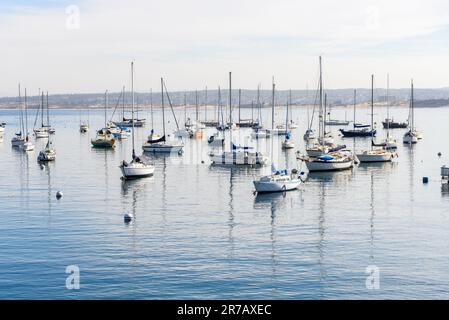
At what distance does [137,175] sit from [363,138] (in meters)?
98.3

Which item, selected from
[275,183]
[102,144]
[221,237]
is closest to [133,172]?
[275,183]

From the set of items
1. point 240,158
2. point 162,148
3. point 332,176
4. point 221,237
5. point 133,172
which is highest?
point 162,148

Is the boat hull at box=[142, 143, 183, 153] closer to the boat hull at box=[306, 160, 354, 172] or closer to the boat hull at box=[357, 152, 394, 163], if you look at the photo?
the boat hull at box=[357, 152, 394, 163]

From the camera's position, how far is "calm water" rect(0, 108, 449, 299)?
33.6m

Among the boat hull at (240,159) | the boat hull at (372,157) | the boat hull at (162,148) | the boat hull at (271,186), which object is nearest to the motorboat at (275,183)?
the boat hull at (271,186)

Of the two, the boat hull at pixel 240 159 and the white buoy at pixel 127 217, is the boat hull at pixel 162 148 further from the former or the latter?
the white buoy at pixel 127 217

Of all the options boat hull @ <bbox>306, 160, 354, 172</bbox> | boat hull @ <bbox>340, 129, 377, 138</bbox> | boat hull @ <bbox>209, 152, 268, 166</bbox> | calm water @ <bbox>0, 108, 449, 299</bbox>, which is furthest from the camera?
boat hull @ <bbox>340, 129, 377, 138</bbox>

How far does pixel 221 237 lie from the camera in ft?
149

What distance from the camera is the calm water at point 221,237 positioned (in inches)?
1324

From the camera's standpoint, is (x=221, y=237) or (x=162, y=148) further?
(x=162, y=148)

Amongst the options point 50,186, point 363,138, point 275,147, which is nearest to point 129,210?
point 50,186

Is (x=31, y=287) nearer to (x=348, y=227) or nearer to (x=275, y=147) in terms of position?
(x=348, y=227)

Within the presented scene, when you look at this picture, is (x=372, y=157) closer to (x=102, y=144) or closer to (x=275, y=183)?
(x=275, y=183)

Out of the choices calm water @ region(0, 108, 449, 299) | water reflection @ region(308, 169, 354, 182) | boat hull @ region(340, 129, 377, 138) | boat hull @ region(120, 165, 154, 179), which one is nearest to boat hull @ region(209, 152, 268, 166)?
calm water @ region(0, 108, 449, 299)
